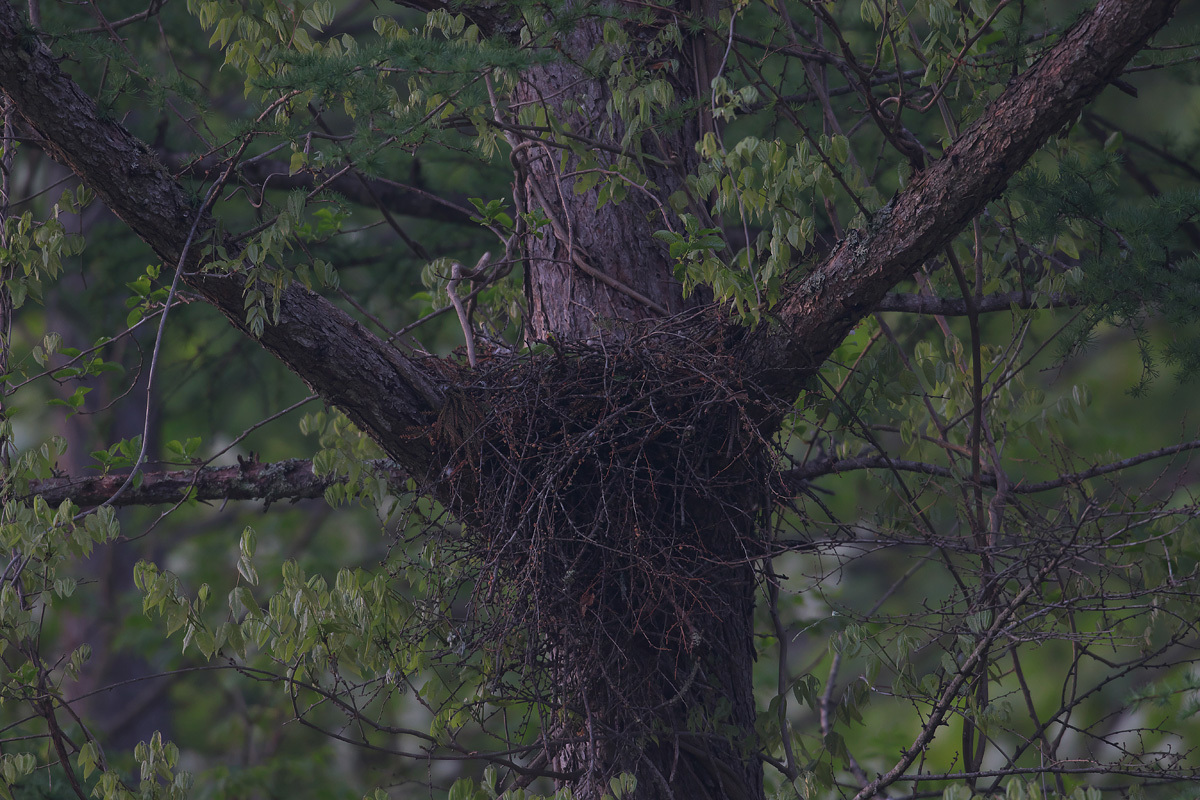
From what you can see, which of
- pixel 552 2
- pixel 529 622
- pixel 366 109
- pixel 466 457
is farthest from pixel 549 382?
pixel 552 2

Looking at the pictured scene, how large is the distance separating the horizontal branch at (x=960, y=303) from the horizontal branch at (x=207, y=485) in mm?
1654

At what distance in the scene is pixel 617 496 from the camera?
8.41 ft

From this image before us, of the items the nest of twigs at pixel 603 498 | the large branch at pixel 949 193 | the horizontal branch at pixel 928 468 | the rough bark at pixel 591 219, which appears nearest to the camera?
the large branch at pixel 949 193

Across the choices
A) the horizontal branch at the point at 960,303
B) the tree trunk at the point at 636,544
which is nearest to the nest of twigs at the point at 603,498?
the tree trunk at the point at 636,544

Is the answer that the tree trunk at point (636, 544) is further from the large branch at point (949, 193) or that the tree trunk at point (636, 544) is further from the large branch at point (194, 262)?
the large branch at point (194, 262)

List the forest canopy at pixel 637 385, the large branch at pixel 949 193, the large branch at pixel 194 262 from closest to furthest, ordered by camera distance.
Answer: the large branch at pixel 949 193 < the large branch at pixel 194 262 < the forest canopy at pixel 637 385

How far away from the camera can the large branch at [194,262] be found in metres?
2.20

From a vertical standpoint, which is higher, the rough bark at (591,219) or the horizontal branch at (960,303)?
the rough bark at (591,219)

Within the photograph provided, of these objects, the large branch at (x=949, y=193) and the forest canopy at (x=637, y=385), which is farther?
the forest canopy at (x=637, y=385)

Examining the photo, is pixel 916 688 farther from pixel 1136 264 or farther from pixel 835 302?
pixel 1136 264

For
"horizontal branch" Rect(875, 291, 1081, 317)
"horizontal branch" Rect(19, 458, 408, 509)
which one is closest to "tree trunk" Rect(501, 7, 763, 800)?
"horizontal branch" Rect(875, 291, 1081, 317)

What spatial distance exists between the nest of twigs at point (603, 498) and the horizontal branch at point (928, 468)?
38 cm

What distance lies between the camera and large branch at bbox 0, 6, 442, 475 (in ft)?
7.21

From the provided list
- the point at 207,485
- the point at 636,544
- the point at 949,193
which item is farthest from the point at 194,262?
the point at 949,193
